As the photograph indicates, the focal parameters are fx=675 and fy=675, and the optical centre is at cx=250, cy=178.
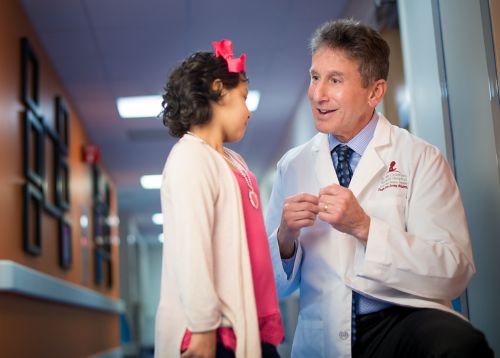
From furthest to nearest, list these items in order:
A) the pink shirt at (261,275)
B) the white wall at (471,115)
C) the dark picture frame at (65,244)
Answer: the dark picture frame at (65,244), the white wall at (471,115), the pink shirt at (261,275)

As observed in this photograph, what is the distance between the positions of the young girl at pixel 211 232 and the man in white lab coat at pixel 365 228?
24 cm

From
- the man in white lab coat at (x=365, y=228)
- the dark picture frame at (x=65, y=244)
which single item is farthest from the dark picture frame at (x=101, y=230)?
the man in white lab coat at (x=365, y=228)

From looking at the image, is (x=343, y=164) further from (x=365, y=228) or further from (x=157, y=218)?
(x=157, y=218)

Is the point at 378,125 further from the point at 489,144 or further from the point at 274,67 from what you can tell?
the point at 274,67

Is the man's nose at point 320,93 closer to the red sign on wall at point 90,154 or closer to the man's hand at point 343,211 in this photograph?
the man's hand at point 343,211

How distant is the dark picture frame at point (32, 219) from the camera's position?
4.57 meters

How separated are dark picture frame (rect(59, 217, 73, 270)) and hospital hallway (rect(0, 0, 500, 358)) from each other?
2 cm

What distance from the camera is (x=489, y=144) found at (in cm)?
230

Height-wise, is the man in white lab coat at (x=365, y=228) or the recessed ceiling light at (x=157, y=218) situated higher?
the recessed ceiling light at (x=157, y=218)

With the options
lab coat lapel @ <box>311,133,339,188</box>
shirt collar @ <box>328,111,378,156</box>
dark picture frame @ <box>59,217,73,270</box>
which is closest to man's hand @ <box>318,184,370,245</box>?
lab coat lapel @ <box>311,133,339,188</box>

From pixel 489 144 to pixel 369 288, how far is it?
0.74 meters

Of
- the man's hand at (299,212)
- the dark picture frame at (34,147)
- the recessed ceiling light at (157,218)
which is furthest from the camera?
the recessed ceiling light at (157,218)

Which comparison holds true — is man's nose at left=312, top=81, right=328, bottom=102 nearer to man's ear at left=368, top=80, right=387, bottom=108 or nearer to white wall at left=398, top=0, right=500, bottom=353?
man's ear at left=368, top=80, right=387, bottom=108

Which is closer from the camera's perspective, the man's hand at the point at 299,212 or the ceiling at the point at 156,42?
the man's hand at the point at 299,212
